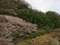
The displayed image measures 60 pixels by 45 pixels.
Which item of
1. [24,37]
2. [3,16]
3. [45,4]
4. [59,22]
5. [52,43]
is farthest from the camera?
[45,4]

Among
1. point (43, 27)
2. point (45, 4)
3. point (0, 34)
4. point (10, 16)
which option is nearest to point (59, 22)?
point (43, 27)

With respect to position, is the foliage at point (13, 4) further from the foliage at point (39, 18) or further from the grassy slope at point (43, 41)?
the grassy slope at point (43, 41)

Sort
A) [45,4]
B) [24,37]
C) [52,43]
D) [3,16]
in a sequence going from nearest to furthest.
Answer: [52,43] < [24,37] < [3,16] < [45,4]

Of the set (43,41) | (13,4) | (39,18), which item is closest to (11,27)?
(43,41)

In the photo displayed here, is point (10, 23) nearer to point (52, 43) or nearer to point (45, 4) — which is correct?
point (52, 43)

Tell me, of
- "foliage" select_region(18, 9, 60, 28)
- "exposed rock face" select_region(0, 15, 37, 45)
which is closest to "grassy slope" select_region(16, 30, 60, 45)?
"exposed rock face" select_region(0, 15, 37, 45)

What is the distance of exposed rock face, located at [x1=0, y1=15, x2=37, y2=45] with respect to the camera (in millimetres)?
8898

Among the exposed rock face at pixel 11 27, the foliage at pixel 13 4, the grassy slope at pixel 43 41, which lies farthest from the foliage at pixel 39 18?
the grassy slope at pixel 43 41

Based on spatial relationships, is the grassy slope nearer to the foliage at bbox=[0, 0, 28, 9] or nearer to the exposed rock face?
the exposed rock face

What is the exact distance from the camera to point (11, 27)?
373 inches

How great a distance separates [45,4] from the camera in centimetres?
A: 1608

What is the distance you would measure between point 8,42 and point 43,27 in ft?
6.25

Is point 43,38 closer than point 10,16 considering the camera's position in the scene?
Yes

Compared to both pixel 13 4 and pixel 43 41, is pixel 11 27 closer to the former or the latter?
pixel 43 41
